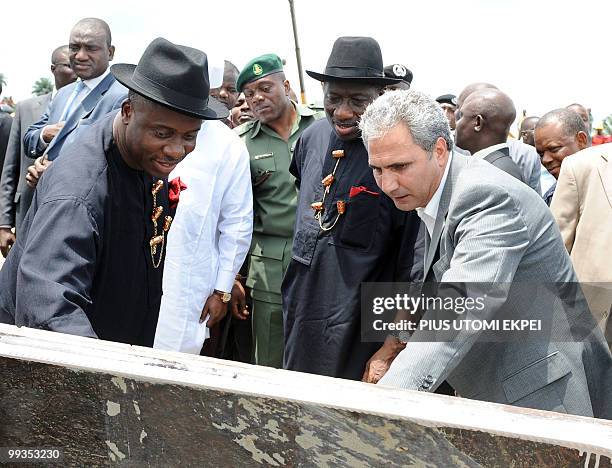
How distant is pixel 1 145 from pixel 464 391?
651cm

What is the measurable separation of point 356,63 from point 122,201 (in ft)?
5.11

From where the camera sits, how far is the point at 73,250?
210 centimetres

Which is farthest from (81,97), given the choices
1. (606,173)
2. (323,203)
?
(606,173)

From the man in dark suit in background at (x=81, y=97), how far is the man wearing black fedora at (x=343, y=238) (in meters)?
1.32

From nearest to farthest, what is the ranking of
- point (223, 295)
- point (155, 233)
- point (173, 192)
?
point (155, 233), point (173, 192), point (223, 295)

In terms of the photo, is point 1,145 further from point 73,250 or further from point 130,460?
point 130,460

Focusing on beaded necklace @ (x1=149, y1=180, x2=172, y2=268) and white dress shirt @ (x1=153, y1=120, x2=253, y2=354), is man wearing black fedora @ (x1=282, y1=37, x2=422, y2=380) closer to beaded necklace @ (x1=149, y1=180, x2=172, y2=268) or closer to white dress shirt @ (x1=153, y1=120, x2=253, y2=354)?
white dress shirt @ (x1=153, y1=120, x2=253, y2=354)

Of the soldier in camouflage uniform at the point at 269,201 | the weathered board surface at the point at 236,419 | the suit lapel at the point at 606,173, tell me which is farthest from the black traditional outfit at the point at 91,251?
the suit lapel at the point at 606,173

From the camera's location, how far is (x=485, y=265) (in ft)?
7.01

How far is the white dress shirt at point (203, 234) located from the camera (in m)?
3.61

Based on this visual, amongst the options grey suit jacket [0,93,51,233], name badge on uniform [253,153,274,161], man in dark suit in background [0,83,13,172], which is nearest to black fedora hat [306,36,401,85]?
name badge on uniform [253,153,274,161]

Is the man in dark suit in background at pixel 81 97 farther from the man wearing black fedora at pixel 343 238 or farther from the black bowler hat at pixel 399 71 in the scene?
the black bowler hat at pixel 399 71

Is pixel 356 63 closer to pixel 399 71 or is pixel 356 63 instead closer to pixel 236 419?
pixel 399 71

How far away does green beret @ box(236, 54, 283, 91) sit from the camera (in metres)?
4.58
